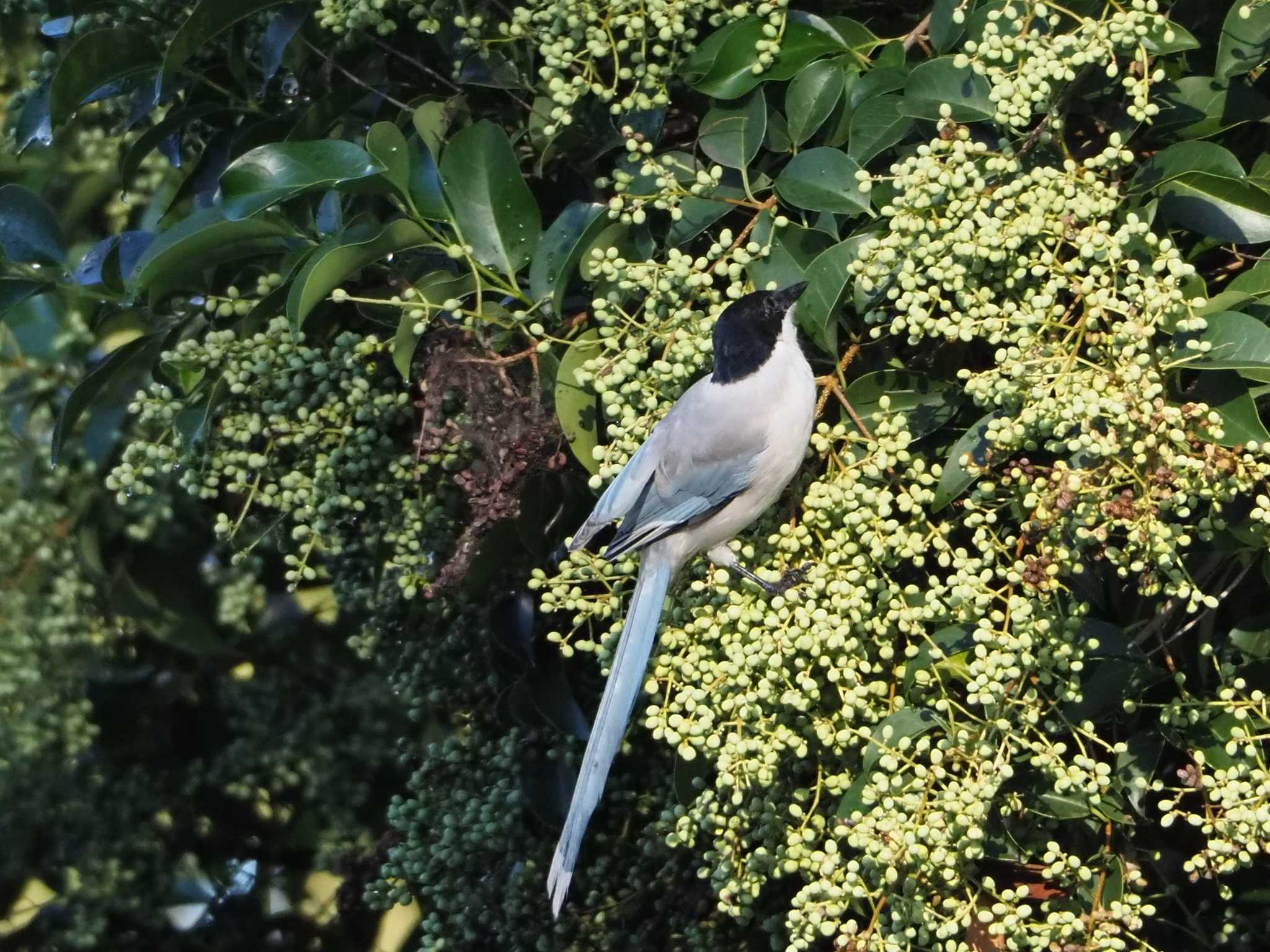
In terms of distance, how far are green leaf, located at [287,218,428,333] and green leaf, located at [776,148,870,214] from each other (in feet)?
1.67

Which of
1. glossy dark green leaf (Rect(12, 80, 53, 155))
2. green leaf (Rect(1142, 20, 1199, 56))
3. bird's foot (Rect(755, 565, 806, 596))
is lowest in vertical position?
bird's foot (Rect(755, 565, 806, 596))

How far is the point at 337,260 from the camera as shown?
2.06 m

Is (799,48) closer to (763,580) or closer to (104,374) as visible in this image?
(763,580)

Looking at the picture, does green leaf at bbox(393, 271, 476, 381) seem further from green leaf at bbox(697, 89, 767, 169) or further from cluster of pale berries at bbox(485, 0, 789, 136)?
green leaf at bbox(697, 89, 767, 169)

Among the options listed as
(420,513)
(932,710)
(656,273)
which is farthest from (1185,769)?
(420,513)

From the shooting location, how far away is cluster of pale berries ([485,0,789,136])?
1.99 metres

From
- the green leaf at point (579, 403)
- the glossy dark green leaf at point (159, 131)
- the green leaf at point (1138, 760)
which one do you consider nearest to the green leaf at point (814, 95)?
the green leaf at point (579, 403)

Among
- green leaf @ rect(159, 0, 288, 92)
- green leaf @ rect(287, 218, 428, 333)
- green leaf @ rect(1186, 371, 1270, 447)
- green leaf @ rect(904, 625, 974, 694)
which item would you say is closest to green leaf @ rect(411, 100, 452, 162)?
green leaf @ rect(287, 218, 428, 333)

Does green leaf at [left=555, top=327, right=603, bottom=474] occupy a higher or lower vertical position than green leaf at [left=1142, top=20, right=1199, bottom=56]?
lower

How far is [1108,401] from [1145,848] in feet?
2.48

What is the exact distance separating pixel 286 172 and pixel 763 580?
818 mm

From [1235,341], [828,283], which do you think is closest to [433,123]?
[828,283]

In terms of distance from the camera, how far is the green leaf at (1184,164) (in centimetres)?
181

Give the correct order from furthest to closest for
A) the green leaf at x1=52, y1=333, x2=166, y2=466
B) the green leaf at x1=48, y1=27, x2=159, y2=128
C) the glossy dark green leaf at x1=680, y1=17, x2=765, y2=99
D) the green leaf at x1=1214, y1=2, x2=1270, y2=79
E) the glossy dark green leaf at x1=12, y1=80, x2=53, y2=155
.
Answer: the glossy dark green leaf at x1=12, y1=80, x2=53, y2=155 → the green leaf at x1=52, y1=333, x2=166, y2=466 → the green leaf at x1=48, y1=27, x2=159, y2=128 → the glossy dark green leaf at x1=680, y1=17, x2=765, y2=99 → the green leaf at x1=1214, y1=2, x2=1270, y2=79
